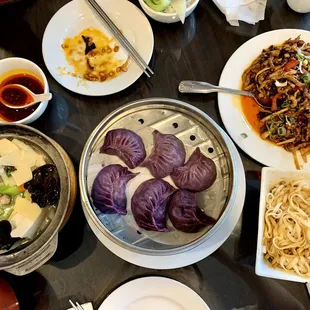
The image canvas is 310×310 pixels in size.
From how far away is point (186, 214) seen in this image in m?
1.39

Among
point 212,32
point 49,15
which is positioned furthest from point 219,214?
point 49,15

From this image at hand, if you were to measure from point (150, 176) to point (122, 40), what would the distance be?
56 centimetres

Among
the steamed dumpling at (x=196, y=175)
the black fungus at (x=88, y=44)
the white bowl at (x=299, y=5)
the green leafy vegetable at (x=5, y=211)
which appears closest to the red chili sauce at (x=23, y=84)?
the black fungus at (x=88, y=44)

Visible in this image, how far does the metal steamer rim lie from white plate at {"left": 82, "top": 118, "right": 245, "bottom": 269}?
41 millimetres

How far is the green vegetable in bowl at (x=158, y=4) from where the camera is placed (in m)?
1.61

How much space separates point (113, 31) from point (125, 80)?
0.72 ft

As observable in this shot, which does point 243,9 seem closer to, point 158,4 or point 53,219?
point 158,4

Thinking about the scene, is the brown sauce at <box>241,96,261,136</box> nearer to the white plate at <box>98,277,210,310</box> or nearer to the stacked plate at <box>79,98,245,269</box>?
the stacked plate at <box>79,98,245,269</box>

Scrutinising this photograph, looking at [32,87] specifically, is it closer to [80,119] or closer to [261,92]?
[80,119]

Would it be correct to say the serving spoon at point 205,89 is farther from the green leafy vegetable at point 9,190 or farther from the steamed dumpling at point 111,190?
the green leafy vegetable at point 9,190

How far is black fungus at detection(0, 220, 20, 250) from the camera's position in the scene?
1.36 metres

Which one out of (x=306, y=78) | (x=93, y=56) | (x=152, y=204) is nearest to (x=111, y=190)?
(x=152, y=204)

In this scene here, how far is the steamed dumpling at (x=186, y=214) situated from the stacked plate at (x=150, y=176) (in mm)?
29

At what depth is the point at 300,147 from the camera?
1567 millimetres
